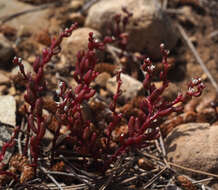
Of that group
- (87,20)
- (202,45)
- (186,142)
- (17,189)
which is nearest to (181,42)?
(202,45)

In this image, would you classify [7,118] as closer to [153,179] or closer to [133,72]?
[153,179]

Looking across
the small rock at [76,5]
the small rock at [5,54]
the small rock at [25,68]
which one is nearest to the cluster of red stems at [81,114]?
the small rock at [25,68]

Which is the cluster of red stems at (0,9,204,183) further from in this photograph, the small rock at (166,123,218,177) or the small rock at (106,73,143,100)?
the small rock at (106,73,143,100)

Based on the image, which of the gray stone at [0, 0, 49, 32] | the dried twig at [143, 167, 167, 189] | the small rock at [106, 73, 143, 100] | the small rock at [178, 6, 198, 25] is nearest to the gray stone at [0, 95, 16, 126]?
the small rock at [106, 73, 143, 100]

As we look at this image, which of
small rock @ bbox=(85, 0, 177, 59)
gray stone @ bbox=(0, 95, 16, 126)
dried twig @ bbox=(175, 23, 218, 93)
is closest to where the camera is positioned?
gray stone @ bbox=(0, 95, 16, 126)

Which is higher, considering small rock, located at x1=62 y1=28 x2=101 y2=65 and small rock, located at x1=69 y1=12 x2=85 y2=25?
small rock, located at x1=69 y1=12 x2=85 y2=25

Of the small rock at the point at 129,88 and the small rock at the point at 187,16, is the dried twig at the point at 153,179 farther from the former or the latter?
the small rock at the point at 187,16

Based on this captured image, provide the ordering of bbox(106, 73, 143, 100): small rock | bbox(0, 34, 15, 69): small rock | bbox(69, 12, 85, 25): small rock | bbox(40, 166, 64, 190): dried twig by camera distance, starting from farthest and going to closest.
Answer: bbox(69, 12, 85, 25): small rock, bbox(0, 34, 15, 69): small rock, bbox(106, 73, 143, 100): small rock, bbox(40, 166, 64, 190): dried twig

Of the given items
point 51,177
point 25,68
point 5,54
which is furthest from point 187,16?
point 51,177
